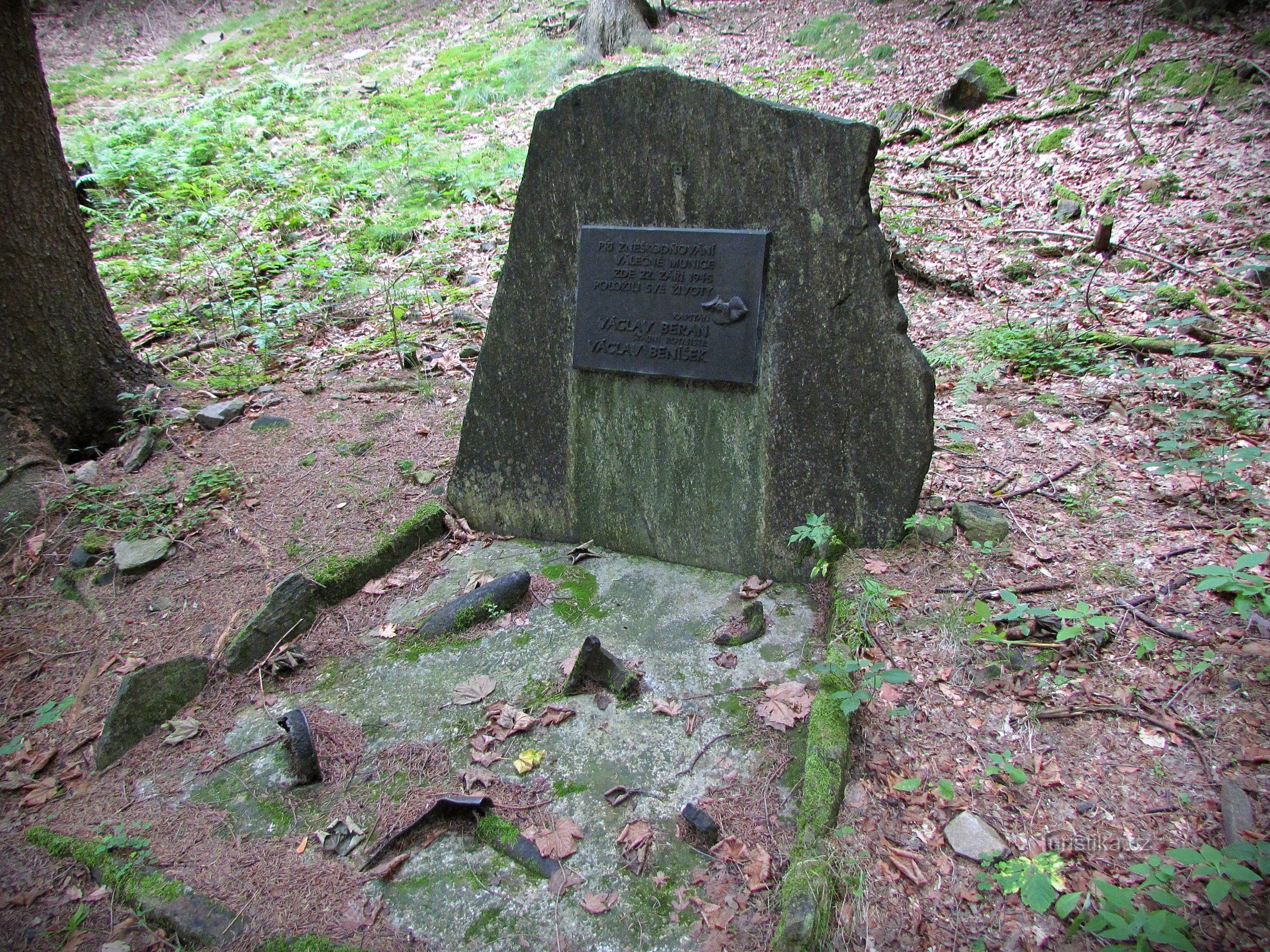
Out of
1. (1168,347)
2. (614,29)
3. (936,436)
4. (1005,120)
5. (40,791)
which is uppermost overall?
(614,29)

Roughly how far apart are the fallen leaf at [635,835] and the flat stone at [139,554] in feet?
9.67

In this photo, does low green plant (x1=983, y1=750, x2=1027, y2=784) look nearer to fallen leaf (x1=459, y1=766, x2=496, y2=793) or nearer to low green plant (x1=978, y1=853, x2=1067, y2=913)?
low green plant (x1=978, y1=853, x2=1067, y2=913)

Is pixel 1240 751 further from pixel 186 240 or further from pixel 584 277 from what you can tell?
pixel 186 240

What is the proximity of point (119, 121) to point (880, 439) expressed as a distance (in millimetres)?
12677

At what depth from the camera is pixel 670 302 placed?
3.36 metres

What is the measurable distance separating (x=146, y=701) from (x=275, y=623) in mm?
561

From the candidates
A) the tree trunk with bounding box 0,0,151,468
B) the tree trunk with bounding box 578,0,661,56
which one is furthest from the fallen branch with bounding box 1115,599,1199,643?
the tree trunk with bounding box 578,0,661,56

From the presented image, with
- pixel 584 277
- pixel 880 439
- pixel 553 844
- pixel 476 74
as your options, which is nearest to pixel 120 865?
pixel 553 844

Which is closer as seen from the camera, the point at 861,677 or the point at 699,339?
the point at 861,677

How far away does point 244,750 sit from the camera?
2801 millimetres

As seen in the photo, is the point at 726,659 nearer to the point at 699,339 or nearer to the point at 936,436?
the point at 699,339

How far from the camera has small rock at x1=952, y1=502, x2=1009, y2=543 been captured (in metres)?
3.19

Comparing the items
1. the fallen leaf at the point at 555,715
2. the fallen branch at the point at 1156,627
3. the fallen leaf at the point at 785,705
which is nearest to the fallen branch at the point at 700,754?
the fallen leaf at the point at 785,705

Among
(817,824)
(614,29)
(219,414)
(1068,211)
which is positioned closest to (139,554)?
(219,414)
